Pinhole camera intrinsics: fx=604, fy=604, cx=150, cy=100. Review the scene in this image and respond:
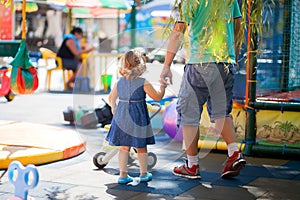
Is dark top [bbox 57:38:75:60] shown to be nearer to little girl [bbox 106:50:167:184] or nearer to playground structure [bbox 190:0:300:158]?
playground structure [bbox 190:0:300:158]

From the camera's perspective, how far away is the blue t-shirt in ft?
13.6

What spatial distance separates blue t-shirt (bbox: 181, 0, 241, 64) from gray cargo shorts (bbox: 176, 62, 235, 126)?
10cm

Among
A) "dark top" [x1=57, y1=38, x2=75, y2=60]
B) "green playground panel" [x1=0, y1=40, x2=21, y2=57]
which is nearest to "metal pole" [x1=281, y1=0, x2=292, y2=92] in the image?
"green playground panel" [x1=0, y1=40, x2=21, y2=57]

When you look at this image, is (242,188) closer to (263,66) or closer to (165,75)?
(165,75)

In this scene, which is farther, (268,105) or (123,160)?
(268,105)

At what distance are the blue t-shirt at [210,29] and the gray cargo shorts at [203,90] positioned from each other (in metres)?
0.10

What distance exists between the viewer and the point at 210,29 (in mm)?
4312

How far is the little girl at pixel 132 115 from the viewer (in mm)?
5520

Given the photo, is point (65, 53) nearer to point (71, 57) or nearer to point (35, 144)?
point (71, 57)

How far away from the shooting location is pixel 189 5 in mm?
4258

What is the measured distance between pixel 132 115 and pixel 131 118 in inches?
1.3

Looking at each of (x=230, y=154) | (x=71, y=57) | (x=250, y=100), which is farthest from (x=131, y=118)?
(x=71, y=57)

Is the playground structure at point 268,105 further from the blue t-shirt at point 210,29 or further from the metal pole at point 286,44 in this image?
the blue t-shirt at point 210,29

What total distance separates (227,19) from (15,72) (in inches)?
145
